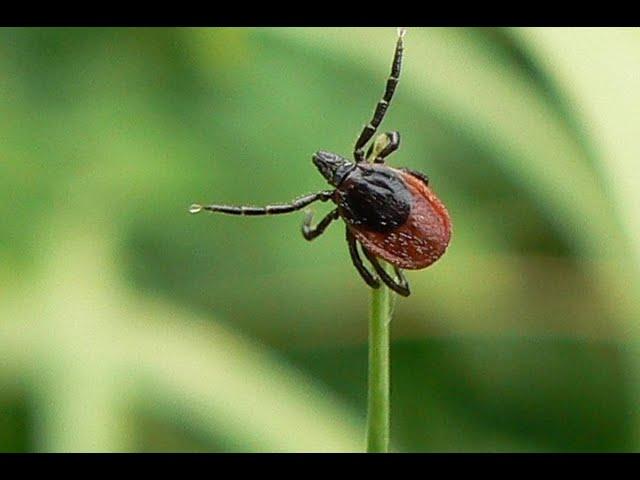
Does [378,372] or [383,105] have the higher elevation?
Result: [383,105]

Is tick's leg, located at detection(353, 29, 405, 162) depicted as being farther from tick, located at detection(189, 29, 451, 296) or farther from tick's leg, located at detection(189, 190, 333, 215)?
tick's leg, located at detection(189, 190, 333, 215)


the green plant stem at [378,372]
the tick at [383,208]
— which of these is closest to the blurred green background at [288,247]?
the tick at [383,208]

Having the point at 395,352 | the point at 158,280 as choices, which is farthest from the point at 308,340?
the point at 158,280

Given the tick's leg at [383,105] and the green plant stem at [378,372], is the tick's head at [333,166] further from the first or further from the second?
the green plant stem at [378,372]

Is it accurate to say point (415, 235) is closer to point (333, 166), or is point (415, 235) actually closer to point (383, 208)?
point (383, 208)

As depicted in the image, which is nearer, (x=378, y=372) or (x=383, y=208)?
(x=378, y=372)

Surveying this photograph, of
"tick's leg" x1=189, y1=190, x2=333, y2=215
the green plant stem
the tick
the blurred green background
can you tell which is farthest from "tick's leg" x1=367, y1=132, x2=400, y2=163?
the green plant stem

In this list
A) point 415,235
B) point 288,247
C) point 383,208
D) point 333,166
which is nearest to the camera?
point 415,235

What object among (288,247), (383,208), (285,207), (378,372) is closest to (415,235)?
(383,208)
